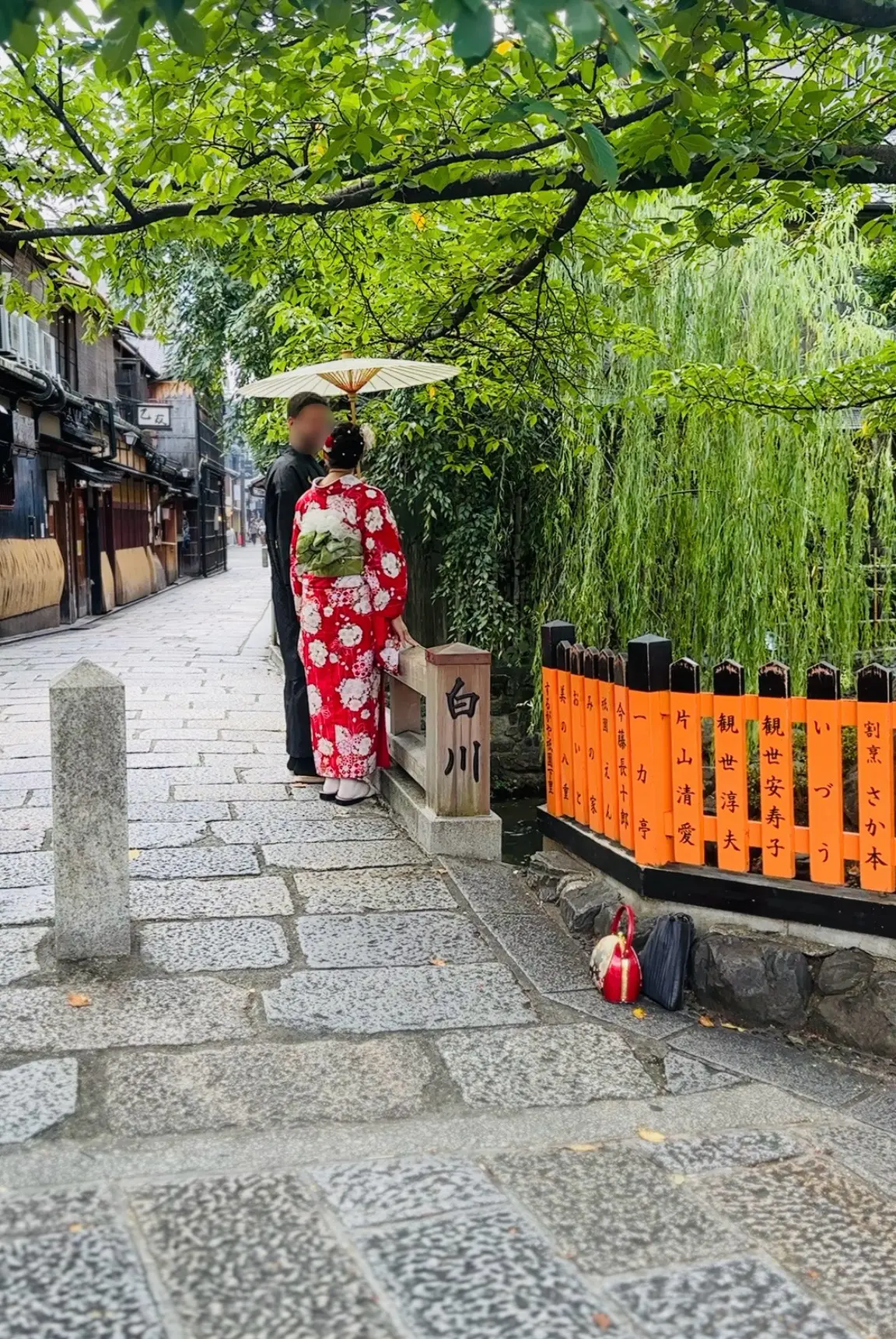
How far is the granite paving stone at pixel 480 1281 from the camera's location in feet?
7.71

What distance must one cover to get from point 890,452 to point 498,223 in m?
4.66

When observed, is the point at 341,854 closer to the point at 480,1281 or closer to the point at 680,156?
the point at 480,1281

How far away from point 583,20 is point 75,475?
2307 centimetres

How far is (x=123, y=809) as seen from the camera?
439cm

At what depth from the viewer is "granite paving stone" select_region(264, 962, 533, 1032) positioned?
13.1 ft

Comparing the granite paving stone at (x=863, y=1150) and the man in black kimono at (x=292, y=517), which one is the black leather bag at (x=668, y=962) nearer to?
the granite paving stone at (x=863, y=1150)

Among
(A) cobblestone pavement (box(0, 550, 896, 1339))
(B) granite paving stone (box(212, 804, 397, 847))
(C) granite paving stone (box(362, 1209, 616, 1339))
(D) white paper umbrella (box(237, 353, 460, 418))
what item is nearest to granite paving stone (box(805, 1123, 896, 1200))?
(A) cobblestone pavement (box(0, 550, 896, 1339))

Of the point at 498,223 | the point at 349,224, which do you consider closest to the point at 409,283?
the point at 349,224

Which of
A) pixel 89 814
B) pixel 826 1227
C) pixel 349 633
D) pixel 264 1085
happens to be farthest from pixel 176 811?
pixel 826 1227

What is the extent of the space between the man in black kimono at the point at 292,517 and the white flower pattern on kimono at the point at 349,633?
62 cm

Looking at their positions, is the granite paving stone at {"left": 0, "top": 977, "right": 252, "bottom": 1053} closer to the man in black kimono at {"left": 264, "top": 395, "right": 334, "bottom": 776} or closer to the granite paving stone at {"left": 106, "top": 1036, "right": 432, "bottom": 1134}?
the granite paving stone at {"left": 106, "top": 1036, "right": 432, "bottom": 1134}

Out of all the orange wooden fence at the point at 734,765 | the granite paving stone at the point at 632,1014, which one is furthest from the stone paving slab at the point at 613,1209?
the orange wooden fence at the point at 734,765

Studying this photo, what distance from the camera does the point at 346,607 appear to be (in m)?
6.66

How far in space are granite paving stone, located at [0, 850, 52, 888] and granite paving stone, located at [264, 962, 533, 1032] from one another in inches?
70.1
